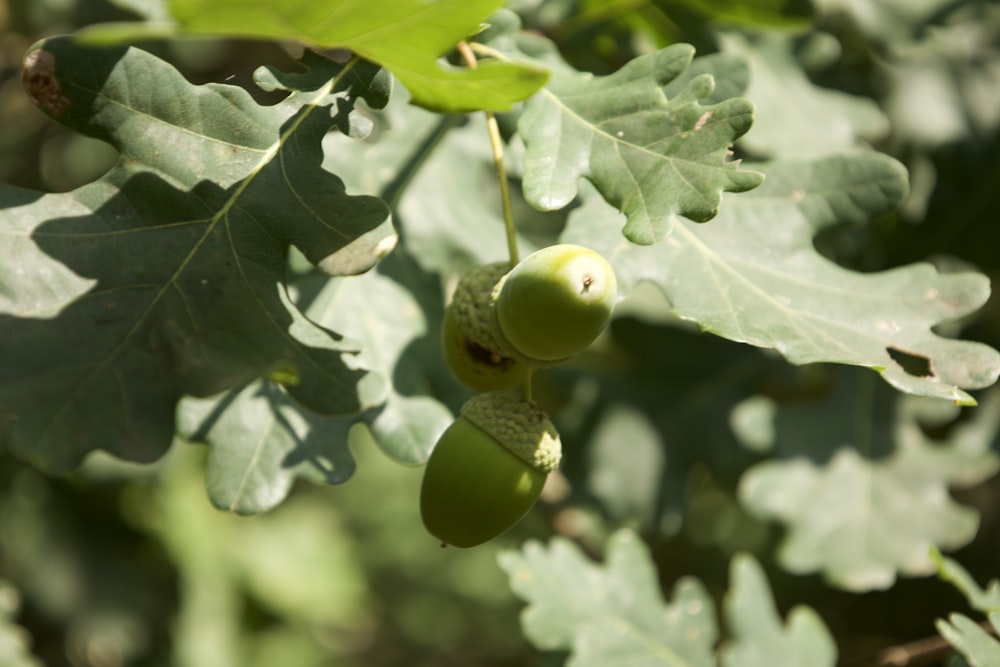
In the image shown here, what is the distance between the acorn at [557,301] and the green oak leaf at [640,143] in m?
0.08

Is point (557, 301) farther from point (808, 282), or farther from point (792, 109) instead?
point (792, 109)

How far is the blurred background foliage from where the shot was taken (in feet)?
6.71

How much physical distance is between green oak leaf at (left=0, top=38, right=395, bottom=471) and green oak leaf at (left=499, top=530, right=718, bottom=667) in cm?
72

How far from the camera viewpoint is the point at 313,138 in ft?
4.17

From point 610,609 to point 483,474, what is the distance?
79 centimetres

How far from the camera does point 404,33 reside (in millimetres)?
1104

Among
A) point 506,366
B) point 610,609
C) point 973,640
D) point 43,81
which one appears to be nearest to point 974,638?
point 973,640

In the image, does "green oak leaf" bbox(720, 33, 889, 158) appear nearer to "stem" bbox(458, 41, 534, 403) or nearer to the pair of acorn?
"stem" bbox(458, 41, 534, 403)

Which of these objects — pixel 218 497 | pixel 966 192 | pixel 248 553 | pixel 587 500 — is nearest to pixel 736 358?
pixel 587 500

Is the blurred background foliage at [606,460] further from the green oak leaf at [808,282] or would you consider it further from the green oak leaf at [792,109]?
the green oak leaf at [808,282]

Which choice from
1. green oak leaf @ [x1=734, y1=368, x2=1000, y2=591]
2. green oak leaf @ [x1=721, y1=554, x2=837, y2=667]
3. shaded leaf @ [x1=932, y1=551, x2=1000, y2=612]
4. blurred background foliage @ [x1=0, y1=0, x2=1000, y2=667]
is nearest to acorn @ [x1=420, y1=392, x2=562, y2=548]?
blurred background foliage @ [x1=0, y1=0, x2=1000, y2=667]

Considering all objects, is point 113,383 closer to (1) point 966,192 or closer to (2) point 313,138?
(2) point 313,138

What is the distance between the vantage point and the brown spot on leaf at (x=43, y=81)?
1180 mm

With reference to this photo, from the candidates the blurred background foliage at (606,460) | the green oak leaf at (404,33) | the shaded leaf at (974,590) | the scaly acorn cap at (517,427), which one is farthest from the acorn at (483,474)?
the shaded leaf at (974,590)
